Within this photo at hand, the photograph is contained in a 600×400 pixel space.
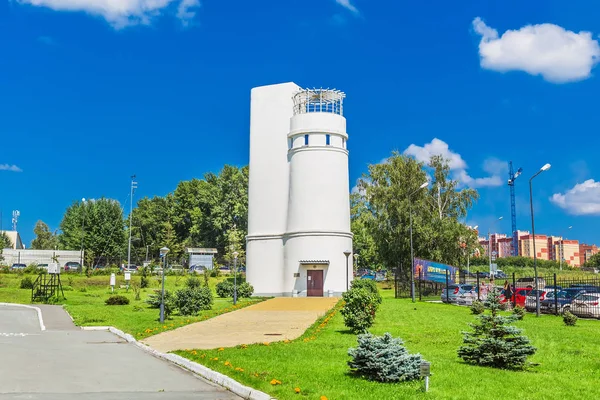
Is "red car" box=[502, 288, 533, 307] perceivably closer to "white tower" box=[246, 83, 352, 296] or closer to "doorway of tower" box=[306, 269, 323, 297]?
"white tower" box=[246, 83, 352, 296]

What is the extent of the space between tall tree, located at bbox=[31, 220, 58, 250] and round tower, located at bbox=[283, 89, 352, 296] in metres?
83.2

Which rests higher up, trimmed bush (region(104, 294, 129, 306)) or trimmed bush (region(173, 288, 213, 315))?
trimmed bush (region(173, 288, 213, 315))

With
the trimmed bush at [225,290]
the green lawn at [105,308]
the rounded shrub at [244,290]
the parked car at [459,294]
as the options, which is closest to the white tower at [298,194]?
the rounded shrub at [244,290]

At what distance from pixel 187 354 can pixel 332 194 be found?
33.4 m

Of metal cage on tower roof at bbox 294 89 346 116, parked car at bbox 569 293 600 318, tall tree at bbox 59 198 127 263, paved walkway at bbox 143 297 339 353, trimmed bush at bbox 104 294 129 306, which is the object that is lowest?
paved walkway at bbox 143 297 339 353

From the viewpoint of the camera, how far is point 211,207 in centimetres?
8700

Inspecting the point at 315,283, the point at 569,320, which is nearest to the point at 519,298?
the point at 569,320

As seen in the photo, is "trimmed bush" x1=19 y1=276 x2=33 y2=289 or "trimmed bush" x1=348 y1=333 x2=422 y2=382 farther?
"trimmed bush" x1=19 y1=276 x2=33 y2=289

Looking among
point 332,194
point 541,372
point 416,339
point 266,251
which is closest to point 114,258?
point 266,251

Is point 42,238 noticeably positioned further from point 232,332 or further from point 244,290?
point 232,332

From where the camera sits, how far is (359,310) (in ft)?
60.2

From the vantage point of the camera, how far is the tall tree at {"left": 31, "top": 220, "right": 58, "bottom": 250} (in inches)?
4562

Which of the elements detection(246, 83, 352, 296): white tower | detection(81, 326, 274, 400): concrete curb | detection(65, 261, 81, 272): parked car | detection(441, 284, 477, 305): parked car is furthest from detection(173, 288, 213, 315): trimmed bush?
detection(65, 261, 81, 272): parked car

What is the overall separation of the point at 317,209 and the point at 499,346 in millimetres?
34744
